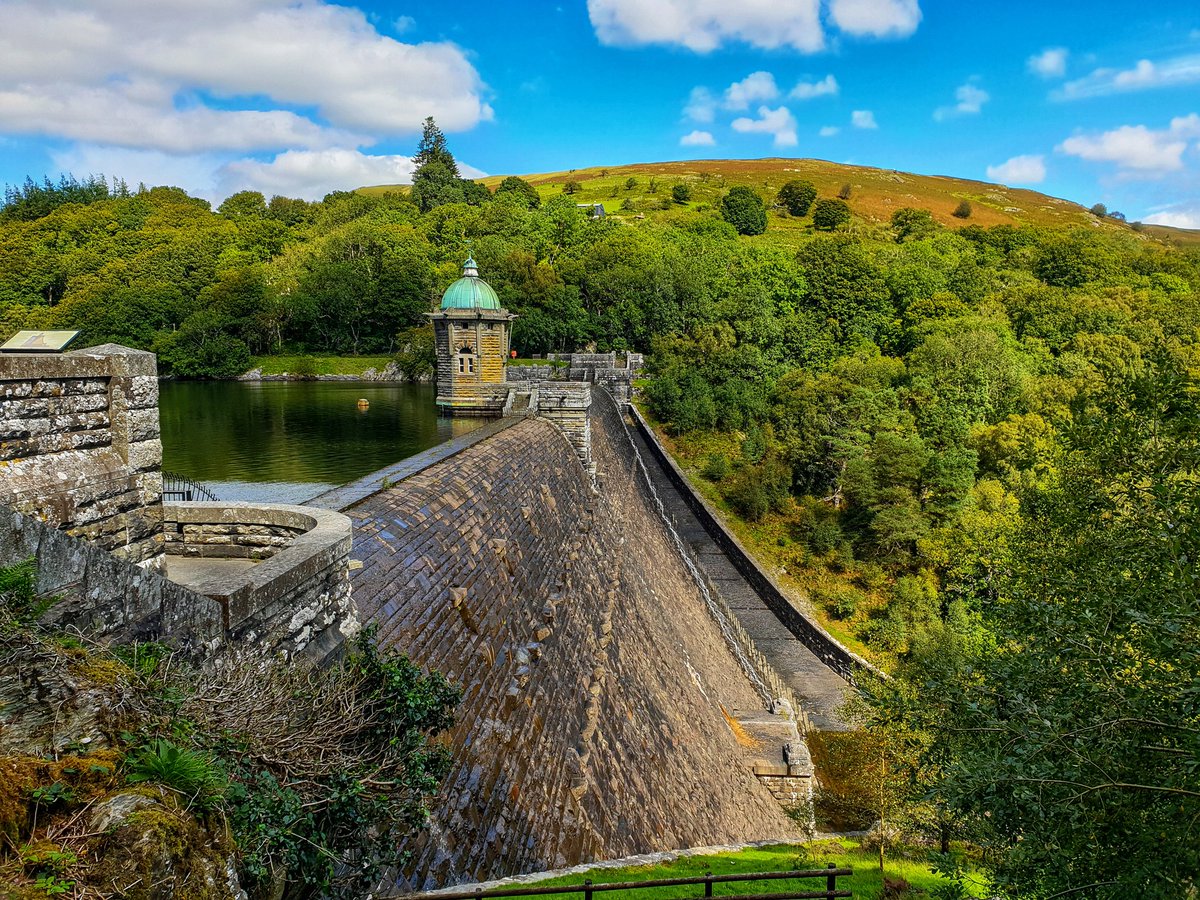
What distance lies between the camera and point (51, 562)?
2814mm

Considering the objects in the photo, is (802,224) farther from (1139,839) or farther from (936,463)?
(1139,839)

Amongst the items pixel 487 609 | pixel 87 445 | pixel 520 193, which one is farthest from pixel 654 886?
pixel 520 193

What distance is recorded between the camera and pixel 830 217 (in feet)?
327

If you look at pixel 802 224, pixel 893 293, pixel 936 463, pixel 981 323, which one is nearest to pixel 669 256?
pixel 893 293

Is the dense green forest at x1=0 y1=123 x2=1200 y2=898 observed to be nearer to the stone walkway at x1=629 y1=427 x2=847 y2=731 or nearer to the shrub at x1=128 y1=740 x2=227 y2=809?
the stone walkway at x1=629 y1=427 x2=847 y2=731

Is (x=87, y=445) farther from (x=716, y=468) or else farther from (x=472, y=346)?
(x=716, y=468)

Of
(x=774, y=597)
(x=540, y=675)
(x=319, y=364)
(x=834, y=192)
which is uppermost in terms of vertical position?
(x=834, y=192)

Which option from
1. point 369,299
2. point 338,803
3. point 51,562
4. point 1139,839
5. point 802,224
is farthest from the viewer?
point 802,224

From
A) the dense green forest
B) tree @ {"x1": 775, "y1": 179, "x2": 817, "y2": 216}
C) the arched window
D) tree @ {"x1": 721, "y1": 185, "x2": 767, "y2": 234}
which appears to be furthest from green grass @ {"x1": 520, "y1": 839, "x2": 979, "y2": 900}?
tree @ {"x1": 775, "y1": 179, "x2": 817, "y2": 216}

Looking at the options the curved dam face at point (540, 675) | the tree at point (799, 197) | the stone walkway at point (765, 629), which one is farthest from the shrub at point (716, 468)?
the tree at point (799, 197)

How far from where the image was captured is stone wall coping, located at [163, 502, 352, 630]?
3861 mm

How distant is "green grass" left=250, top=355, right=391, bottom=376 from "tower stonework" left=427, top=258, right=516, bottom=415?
3056 cm

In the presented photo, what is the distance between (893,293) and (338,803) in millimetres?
63908

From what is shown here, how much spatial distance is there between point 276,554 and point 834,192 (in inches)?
5165
